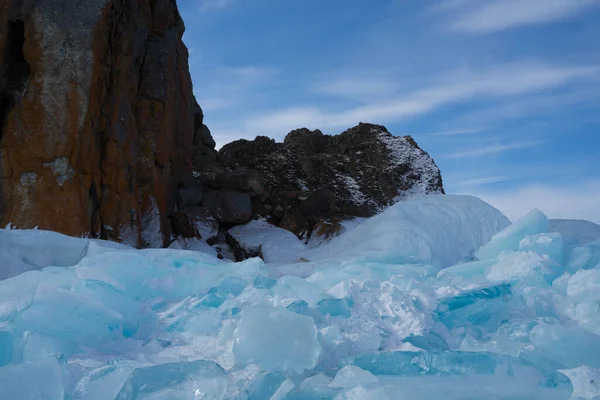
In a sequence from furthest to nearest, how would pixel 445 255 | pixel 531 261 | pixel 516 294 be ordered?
pixel 445 255 < pixel 531 261 < pixel 516 294

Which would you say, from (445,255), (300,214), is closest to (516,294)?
(445,255)

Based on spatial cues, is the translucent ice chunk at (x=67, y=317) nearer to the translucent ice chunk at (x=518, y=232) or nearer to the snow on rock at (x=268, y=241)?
the translucent ice chunk at (x=518, y=232)

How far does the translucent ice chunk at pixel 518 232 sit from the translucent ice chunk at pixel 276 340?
3764 mm

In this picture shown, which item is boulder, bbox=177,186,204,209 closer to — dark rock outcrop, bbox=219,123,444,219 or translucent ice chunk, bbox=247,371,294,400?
dark rock outcrop, bbox=219,123,444,219

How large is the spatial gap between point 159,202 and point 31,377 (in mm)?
10278

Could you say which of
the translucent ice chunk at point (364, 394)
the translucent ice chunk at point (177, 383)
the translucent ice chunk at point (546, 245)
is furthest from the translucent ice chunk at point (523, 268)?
the translucent ice chunk at point (177, 383)

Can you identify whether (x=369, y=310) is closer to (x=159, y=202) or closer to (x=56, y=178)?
(x=56, y=178)

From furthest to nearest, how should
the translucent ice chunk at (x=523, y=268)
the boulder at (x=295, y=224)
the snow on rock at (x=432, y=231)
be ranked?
the boulder at (x=295, y=224), the snow on rock at (x=432, y=231), the translucent ice chunk at (x=523, y=268)

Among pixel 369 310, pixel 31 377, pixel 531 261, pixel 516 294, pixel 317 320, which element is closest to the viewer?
pixel 31 377

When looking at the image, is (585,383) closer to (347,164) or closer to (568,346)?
(568,346)

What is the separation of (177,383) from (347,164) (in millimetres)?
16877

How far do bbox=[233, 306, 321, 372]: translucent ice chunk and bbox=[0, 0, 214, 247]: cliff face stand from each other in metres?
7.77

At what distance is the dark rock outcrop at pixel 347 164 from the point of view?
17.9 meters

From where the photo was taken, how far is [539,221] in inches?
228
